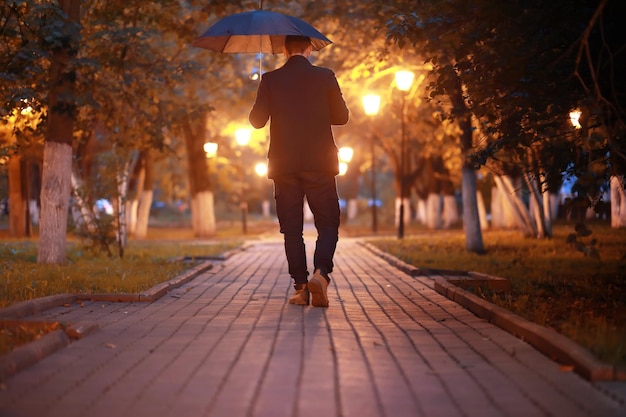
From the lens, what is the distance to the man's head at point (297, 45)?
9.26 m

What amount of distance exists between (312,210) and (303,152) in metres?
0.60

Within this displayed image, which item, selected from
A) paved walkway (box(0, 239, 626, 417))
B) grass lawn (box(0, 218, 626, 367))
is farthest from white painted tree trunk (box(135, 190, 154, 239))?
paved walkway (box(0, 239, 626, 417))

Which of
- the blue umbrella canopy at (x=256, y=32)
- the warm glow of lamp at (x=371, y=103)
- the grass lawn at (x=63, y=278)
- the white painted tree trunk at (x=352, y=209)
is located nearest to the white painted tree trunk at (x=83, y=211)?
the grass lawn at (x=63, y=278)

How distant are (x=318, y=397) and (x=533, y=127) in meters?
5.42

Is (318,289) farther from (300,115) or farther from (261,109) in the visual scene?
(261,109)

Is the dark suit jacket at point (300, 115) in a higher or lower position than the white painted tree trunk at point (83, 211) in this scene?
higher

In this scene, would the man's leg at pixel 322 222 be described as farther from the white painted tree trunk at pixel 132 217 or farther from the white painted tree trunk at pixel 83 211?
the white painted tree trunk at pixel 132 217

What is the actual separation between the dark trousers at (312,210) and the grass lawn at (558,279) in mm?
1869

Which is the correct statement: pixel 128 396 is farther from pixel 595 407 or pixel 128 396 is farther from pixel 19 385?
pixel 595 407

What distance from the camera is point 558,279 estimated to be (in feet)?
42.9

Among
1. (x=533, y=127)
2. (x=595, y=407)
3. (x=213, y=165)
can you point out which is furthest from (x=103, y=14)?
(x=213, y=165)

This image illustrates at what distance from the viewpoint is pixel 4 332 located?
675 centimetres

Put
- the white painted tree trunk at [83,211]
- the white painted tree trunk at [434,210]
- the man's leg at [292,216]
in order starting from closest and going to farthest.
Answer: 1. the man's leg at [292,216]
2. the white painted tree trunk at [83,211]
3. the white painted tree trunk at [434,210]

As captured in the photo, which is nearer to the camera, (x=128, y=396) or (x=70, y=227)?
(x=128, y=396)
